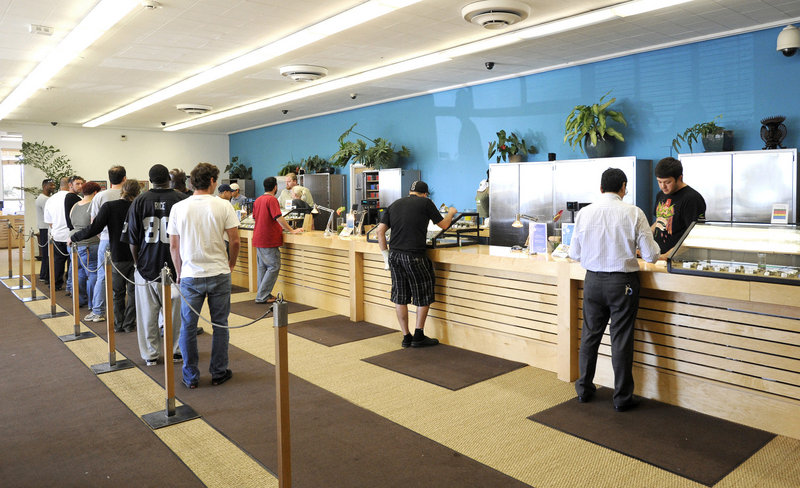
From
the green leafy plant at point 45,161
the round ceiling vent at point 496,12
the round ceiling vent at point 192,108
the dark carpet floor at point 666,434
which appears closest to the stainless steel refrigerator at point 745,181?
the round ceiling vent at point 496,12

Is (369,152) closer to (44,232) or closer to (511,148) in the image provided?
(511,148)

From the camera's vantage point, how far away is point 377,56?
8.01 meters

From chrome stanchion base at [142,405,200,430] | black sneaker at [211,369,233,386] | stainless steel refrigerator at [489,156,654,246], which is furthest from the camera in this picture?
stainless steel refrigerator at [489,156,654,246]

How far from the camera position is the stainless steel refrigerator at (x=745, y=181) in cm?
593

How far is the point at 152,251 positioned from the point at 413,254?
2242 mm

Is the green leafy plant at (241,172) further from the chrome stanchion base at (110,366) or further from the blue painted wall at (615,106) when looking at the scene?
the chrome stanchion base at (110,366)

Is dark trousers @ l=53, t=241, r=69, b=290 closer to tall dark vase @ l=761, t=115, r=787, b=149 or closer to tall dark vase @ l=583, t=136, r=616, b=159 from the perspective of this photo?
tall dark vase @ l=583, t=136, r=616, b=159

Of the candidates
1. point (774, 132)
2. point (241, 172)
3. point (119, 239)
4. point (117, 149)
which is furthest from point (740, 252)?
point (117, 149)

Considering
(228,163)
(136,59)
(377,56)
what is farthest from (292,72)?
(228,163)

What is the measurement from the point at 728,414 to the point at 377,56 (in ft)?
20.0

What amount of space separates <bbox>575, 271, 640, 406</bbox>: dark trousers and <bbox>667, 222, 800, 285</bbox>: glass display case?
361 mm

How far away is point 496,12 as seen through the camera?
19.0 ft

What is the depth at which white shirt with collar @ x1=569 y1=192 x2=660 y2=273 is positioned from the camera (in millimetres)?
3791

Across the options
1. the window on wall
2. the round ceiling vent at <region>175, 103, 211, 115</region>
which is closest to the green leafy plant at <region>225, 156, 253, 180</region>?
the round ceiling vent at <region>175, 103, 211, 115</region>
